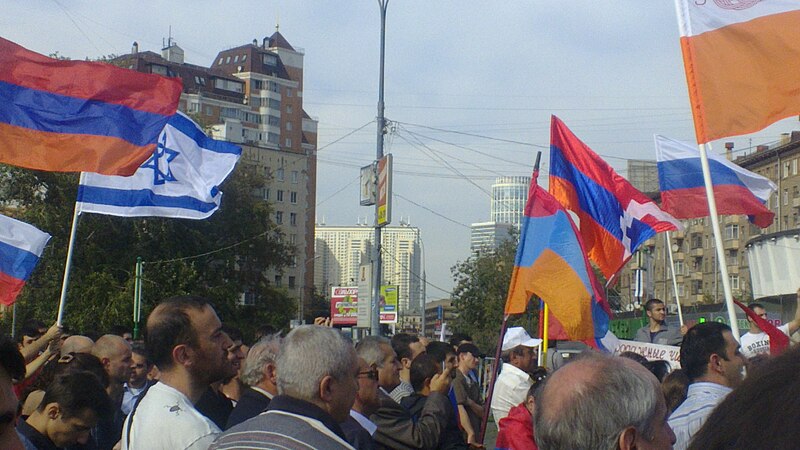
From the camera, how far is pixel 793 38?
24.1 ft

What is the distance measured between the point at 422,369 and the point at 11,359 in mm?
4685

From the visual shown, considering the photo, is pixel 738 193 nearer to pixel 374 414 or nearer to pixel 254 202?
pixel 374 414

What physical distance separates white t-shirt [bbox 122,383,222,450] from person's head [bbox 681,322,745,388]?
244cm

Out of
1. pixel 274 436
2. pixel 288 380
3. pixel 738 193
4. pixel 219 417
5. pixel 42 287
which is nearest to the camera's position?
pixel 274 436

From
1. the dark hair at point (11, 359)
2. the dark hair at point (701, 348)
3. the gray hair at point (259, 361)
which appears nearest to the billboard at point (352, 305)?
the dark hair at point (701, 348)

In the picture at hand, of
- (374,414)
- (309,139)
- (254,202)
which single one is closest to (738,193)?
(374,414)

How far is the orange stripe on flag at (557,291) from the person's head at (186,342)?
4.30m

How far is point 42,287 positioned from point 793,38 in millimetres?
37008

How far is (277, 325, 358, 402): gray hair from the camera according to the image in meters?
3.58

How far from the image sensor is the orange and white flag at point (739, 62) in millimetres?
7148

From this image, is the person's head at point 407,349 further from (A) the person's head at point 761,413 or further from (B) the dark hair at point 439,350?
(A) the person's head at point 761,413

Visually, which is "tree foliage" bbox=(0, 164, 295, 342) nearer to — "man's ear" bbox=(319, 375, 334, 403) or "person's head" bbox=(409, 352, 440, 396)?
"person's head" bbox=(409, 352, 440, 396)

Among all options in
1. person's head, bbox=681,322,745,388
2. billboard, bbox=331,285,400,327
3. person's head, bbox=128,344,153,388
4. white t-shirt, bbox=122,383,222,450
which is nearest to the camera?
white t-shirt, bbox=122,383,222,450

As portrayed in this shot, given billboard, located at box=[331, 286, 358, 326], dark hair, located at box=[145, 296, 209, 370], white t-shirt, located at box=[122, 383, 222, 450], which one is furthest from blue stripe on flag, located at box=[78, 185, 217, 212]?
billboard, located at box=[331, 286, 358, 326]
